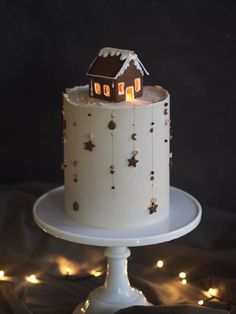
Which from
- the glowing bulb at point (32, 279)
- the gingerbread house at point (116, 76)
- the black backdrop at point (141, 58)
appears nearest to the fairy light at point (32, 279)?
the glowing bulb at point (32, 279)

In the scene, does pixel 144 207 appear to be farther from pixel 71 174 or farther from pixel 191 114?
pixel 191 114

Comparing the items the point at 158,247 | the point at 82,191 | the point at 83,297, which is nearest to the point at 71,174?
the point at 82,191

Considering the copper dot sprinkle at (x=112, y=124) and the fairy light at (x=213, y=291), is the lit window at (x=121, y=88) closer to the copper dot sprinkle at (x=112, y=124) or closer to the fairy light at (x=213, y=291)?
the copper dot sprinkle at (x=112, y=124)

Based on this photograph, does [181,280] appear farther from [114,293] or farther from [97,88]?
[97,88]

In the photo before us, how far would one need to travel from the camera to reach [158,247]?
5.85ft

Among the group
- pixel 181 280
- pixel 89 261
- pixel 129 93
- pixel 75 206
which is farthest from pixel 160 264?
pixel 129 93

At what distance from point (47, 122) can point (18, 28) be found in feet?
0.87

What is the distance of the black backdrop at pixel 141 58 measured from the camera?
1.70 metres

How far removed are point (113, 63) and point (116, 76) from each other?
47mm

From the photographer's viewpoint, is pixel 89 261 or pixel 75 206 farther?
pixel 89 261

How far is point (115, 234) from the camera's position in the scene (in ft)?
4.33

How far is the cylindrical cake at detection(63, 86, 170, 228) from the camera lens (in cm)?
130

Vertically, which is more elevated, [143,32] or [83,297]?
[143,32]

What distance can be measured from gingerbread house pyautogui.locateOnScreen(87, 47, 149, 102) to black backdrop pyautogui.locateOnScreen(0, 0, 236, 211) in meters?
0.35
